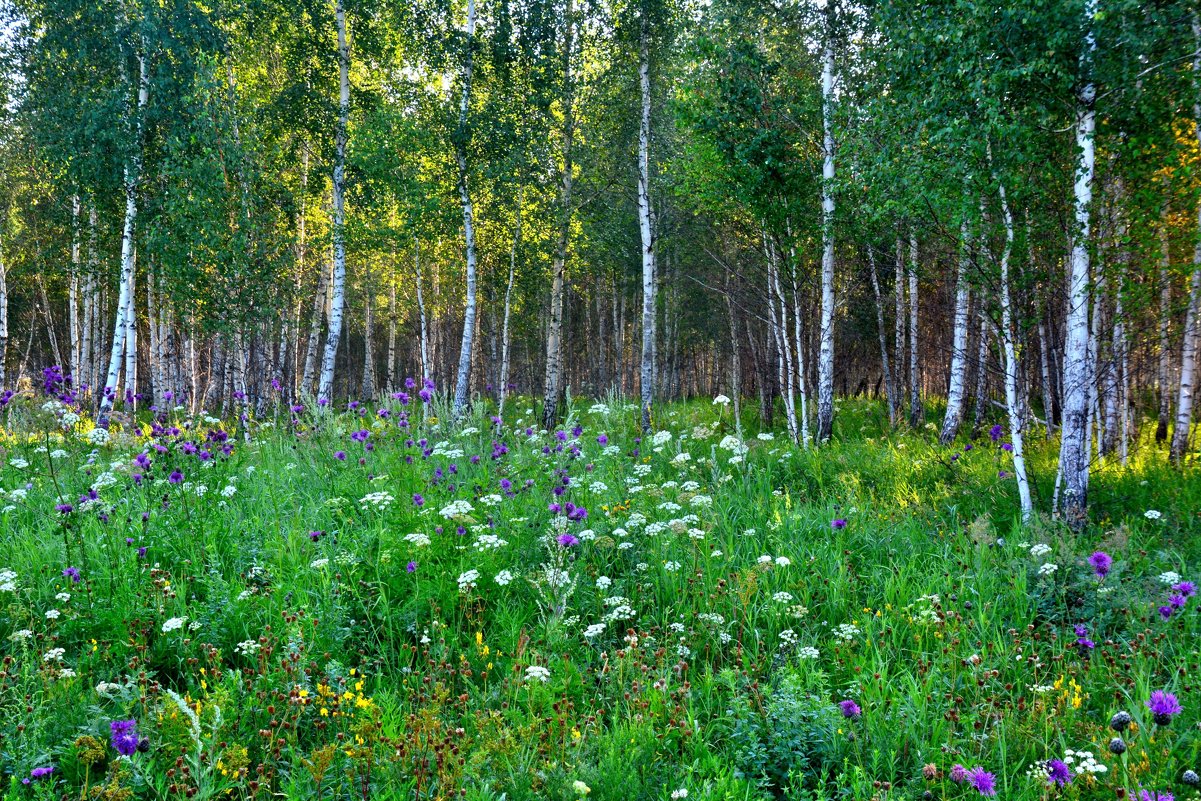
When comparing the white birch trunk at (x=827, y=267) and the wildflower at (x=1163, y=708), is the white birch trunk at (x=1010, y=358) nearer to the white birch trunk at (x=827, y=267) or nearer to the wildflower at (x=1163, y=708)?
the wildflower at (x=1163, y=708)

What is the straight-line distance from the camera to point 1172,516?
5828 millimetres

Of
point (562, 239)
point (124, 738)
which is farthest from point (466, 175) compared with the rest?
point (124, 738)

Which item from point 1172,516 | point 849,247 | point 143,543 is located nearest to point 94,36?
point 143,543

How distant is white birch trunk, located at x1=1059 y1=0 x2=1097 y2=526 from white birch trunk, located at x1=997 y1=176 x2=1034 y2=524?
36 centimetres

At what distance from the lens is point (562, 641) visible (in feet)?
11.4

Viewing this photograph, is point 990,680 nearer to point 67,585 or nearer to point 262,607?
point 262,607

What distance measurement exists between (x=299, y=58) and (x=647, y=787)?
708 inches

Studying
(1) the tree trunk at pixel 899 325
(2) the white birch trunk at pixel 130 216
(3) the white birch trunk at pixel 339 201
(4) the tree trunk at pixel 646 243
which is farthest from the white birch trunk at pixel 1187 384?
(2) the white birch trunk at pixel 130 216

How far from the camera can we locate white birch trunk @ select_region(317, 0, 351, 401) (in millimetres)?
14773

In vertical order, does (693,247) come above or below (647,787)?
above

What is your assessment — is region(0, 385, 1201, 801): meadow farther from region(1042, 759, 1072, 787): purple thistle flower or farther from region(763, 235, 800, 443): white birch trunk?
region(763, 235, 800, 443): white birch trunk

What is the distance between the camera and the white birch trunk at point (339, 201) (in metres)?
14.8

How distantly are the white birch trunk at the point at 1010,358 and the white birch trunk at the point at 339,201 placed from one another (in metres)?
13.0

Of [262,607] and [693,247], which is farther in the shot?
[693,247]
